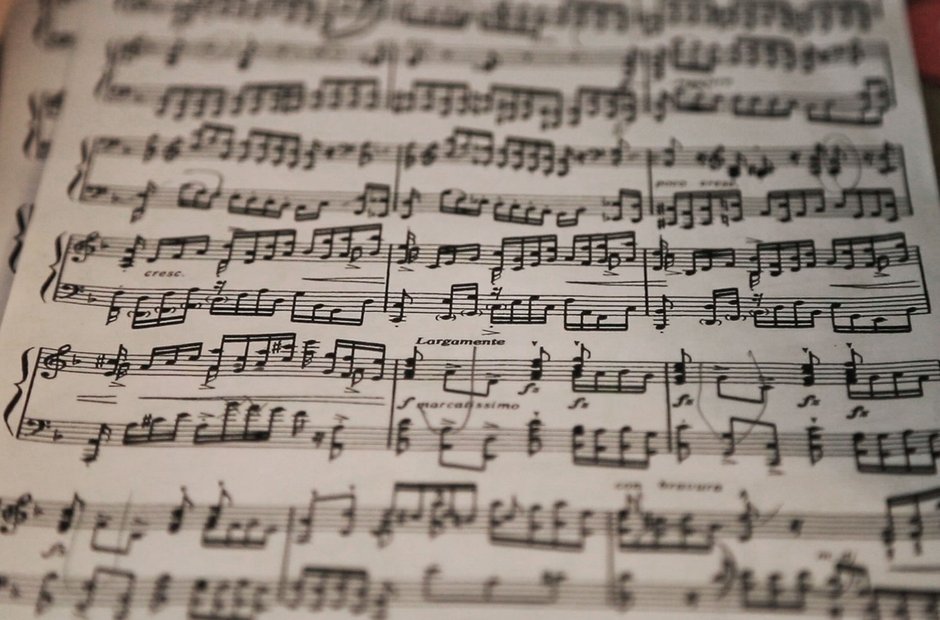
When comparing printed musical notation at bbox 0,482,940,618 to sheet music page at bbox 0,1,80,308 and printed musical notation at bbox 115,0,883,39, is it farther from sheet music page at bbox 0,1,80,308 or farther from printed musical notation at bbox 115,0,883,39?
printed musical notation at bbox 115,0,883,39

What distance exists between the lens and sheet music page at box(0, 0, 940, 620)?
2.83 ft

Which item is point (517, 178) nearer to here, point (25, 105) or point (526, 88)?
point (526, 88)

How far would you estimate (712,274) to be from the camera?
1.02 metres

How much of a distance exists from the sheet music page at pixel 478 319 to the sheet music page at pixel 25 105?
0.10 ft

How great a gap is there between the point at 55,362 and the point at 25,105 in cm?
42

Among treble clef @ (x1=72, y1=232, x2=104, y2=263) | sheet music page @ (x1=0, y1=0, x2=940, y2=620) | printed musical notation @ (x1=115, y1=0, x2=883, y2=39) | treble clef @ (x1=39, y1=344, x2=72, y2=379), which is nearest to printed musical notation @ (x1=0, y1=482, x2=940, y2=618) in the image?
sheet music page @ (x1=0, y1=0, x2=940, y2=620)

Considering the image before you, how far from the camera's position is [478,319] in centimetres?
99

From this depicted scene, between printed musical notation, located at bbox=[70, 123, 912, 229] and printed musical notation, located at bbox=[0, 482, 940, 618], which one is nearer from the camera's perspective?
printed musical notation, located at bbox=[0, 482, 940, 618]

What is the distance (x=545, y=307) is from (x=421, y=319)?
0.47 ft

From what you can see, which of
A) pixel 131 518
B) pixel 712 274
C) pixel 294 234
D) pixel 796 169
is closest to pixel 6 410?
pixel 131 518

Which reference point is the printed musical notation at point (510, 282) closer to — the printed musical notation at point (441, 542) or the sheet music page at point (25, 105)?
the sheet music page at point (25, 105)

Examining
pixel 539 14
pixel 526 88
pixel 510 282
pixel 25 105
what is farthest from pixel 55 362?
pixel 539 14

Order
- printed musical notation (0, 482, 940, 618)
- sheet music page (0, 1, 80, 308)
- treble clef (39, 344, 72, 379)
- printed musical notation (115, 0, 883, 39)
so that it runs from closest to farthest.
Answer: printed musical notation (0, 482, 940, 618), treble clef (39, 344, 72, 379), sheet music page (0, 1, 80, 308), printed musical notation (115, 0, 883, 39)

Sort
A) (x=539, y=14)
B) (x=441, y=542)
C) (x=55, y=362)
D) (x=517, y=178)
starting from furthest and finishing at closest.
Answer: (x=539, y=14)
(x=517, y=178)
(x=55, y=362)
(x=441, y=542)
